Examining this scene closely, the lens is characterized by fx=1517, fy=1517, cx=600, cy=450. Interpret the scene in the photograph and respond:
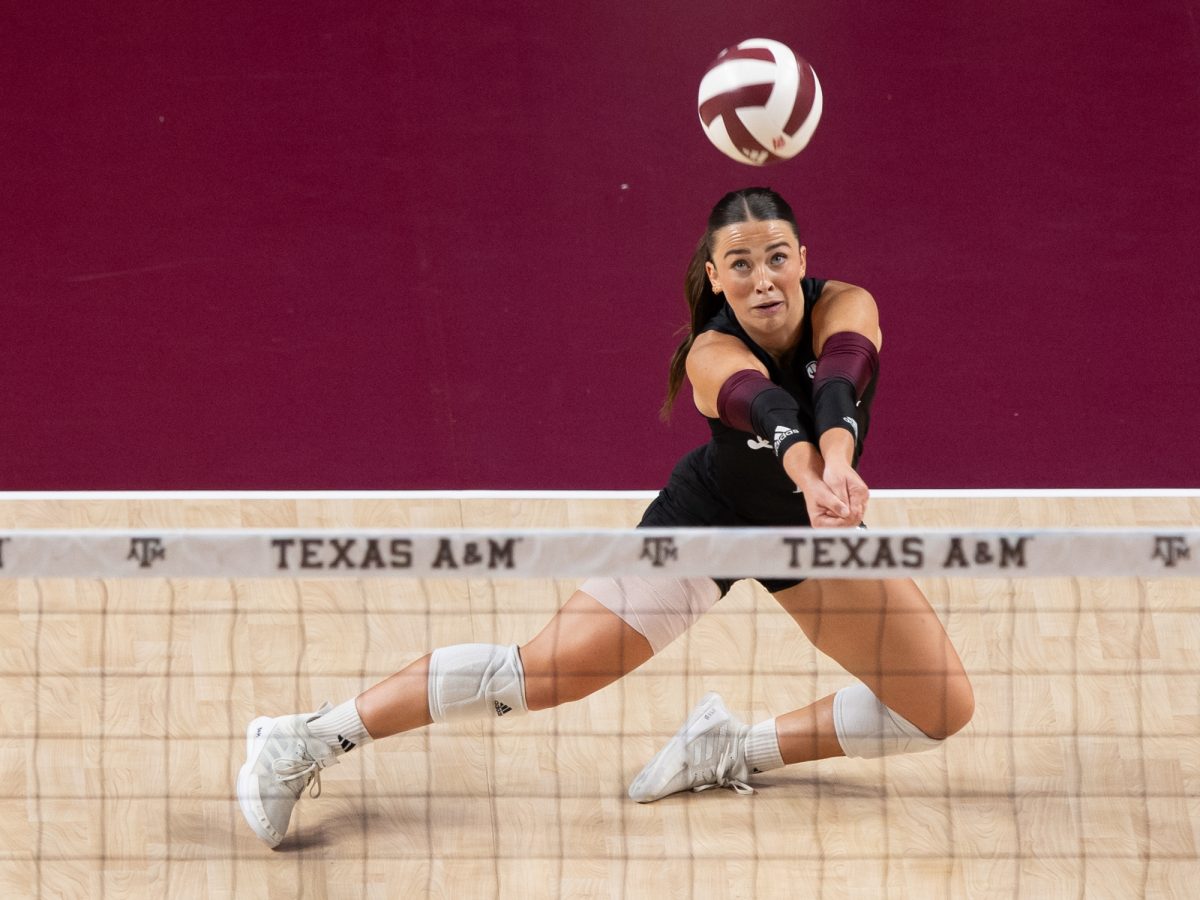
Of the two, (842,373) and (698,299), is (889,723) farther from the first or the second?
(698,299)

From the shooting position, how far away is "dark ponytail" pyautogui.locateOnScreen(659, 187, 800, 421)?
429 cm

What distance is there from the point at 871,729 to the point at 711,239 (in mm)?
1481

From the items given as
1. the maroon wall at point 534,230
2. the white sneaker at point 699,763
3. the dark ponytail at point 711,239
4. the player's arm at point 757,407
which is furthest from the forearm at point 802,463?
the maroon wall at point 534,230

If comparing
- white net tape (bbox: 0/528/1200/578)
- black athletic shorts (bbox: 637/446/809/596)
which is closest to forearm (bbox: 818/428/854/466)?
white net tape (bbox: 0/528/1200/578)

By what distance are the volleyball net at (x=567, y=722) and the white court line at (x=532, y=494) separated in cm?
94

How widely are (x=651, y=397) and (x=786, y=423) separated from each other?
310 centimetres

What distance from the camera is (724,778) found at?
4.60 meters

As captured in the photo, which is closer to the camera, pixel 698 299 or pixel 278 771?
pixel 278 771

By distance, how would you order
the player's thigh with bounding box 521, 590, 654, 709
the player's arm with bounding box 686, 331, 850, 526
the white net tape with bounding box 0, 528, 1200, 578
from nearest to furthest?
1. the white net tape with bounding box 0, 528, 1200, 578
2. the player's arm with bounding box 686, 331, 850, 526
3. the player's thigh with bounding box 521, 590, 654, 709

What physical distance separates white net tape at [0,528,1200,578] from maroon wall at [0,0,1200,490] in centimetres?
361

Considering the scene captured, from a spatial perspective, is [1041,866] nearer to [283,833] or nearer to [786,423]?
[786,423]

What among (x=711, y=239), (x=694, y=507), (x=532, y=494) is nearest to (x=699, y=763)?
(x=694, y=507)

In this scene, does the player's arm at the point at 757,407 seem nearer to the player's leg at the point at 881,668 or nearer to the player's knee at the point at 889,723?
the player's leg at the point at 881,668

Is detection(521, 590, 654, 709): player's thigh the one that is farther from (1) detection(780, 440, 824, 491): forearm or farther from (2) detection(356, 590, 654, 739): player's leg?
(1) detection(780, 440, 824, 491): forearm
